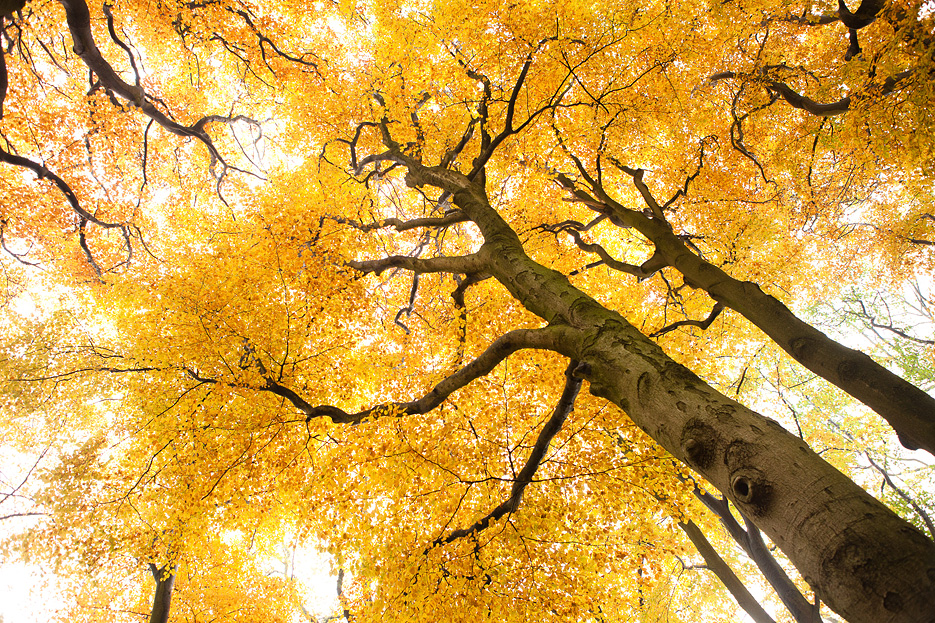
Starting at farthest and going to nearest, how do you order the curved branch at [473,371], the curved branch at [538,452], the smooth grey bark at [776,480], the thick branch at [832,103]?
the thick branch at [832,103], the curved branch at [538,452], the curved branch at [473,371], the smooth grey bark at [776,480]

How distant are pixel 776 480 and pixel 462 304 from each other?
568 cm

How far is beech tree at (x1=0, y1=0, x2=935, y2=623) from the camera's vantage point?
4.46 metres

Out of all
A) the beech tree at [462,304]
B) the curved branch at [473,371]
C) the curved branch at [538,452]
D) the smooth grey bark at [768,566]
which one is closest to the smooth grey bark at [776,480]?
the beech tree at [462,304]

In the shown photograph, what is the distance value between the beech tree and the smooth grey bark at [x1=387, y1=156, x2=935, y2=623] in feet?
0.05

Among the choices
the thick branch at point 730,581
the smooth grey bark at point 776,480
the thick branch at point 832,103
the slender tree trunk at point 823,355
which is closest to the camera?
the smooth grey bark at point 776,480

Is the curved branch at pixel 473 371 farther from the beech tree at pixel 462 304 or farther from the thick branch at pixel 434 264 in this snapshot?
the thick branch at pixel 434 264

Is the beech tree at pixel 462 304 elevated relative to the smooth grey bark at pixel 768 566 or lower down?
elevated

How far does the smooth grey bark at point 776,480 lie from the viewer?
1648mm

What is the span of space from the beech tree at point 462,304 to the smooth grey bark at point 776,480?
0.6 inches

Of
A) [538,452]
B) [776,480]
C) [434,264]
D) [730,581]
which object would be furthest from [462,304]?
[730,581]

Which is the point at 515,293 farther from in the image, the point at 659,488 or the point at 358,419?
the point at 659,488

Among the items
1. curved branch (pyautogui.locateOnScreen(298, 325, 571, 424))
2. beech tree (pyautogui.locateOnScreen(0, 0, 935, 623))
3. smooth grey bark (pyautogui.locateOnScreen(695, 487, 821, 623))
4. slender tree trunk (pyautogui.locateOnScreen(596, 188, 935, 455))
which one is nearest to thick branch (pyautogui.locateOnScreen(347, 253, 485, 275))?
beech tree (pyautogui.locateOnScreen(0, 0, 935, 623))

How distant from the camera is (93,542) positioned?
8562 mm

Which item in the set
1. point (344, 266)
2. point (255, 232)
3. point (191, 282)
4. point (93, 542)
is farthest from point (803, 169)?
point (93, 542)
